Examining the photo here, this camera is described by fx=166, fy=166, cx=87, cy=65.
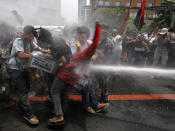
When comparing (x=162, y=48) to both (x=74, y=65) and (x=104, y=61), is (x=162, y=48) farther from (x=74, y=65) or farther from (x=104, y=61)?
(x=74, y=65)

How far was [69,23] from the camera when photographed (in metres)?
4.19

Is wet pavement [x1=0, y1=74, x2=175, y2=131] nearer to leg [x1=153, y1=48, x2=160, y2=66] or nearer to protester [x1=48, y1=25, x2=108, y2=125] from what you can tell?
protester [x1=48, y1=25, x2=108, y2=125]

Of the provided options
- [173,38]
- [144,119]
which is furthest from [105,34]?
[173,38]

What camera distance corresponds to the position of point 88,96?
3.20 metres

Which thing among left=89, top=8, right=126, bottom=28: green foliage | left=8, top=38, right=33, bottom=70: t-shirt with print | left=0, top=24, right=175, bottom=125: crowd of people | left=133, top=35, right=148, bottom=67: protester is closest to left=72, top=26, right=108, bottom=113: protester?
left=0, top=24, right=175, bottom=125: crowd of people

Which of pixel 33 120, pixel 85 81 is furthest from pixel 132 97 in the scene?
pixel 33 120

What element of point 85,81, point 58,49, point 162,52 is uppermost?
point 58,49

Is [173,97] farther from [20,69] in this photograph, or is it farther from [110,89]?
[20,69]

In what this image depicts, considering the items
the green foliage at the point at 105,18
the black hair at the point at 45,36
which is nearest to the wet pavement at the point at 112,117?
the black hair at the point at 45,36

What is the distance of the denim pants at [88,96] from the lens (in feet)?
10.3

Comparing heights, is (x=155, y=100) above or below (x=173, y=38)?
below

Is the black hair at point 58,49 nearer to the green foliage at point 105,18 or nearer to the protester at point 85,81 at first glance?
the protester at point 85,81

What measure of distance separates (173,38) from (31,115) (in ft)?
21.0

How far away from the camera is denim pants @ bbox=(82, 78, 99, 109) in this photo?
314cm
